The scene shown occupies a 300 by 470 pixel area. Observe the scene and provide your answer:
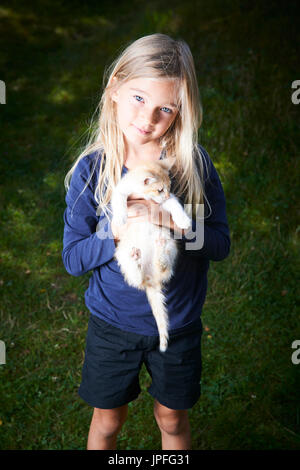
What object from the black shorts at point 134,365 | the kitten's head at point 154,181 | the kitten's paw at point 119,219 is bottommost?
the black shorts at point 134,365

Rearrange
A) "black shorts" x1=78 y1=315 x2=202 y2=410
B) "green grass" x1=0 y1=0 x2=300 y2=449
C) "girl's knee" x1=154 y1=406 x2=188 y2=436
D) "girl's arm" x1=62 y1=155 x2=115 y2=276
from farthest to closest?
1. "green grass" x1=0 y1=0 x2=300 y2=449
2. "girl's knee" x1=154 y1=406 x2=188 y2=436
3. "black shorts" x1=78 y1=315 x2=202 y2=410
4. "girl's arm" x1=62 y1=155 x2=115 y2=276

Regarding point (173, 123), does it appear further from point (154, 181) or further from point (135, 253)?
point (135, 253)

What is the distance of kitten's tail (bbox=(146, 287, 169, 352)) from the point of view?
1536 mm

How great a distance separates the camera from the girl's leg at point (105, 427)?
1825mm

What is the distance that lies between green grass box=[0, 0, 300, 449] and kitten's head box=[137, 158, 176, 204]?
588 mm

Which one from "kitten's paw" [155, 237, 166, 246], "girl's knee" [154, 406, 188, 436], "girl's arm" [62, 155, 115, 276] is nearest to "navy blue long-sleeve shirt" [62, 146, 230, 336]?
"girl's arm" [62, 155, 115, 276]

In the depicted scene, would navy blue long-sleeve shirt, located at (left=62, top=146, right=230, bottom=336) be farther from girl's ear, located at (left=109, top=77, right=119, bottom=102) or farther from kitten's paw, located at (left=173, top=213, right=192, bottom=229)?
girl's ear, located at (left=109, top=77, right=119, bottom=102)

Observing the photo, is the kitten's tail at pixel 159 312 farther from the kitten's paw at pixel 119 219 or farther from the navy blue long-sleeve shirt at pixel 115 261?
the kitten's paw at pixel 119 219

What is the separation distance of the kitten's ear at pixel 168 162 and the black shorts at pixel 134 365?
69 centimetres

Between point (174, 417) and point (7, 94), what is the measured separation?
539 cm

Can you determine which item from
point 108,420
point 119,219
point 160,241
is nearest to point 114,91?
point 119,219

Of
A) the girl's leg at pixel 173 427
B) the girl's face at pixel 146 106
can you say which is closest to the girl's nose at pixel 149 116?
the girl's face at pixel 146 106

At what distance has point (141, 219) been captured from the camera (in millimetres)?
1440
